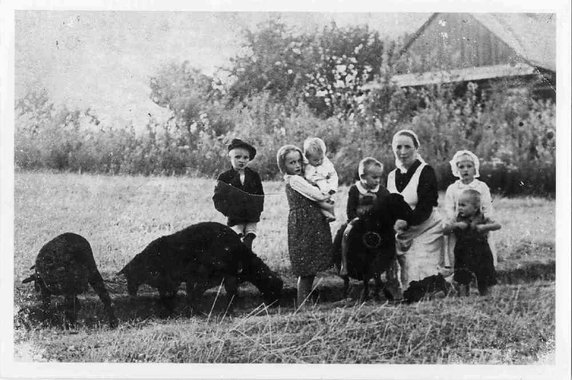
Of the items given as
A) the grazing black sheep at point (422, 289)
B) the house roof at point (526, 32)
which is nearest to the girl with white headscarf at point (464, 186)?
the grazing black sheep at point (422, 289)

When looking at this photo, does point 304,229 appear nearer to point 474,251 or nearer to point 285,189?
point 285,189

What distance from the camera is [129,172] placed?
574 cm

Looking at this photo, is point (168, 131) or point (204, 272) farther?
point (168, 131)

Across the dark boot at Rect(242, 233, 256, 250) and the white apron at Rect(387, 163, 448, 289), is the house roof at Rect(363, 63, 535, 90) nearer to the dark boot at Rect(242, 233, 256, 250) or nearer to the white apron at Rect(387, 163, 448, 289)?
the white apron at Rect(387, 163, 448, 289)

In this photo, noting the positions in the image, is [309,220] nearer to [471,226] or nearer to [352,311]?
[352,311]

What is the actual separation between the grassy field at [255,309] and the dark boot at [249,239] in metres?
0.07

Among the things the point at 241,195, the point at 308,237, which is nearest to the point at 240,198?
the point at 241,195

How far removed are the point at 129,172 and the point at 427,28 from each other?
2.76m

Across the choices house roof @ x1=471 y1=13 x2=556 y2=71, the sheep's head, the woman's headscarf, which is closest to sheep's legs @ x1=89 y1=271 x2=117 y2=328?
the sheep's head

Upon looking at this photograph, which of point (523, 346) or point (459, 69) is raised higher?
point (459, 69)

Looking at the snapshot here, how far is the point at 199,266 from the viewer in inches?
214

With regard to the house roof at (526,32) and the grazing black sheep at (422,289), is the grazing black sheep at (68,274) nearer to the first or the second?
the grazing black sheep at (422,289)

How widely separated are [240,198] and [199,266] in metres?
0.63

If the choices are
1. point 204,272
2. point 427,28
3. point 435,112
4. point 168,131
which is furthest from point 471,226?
point 168,131
